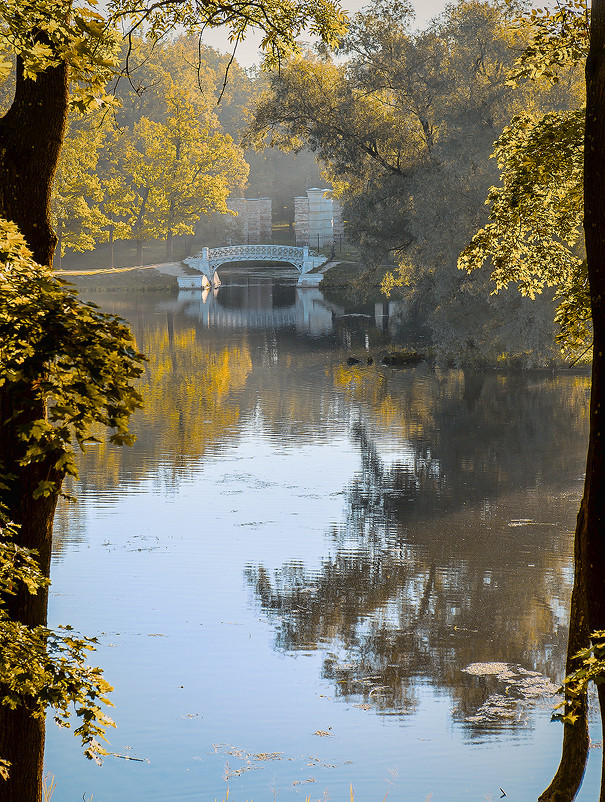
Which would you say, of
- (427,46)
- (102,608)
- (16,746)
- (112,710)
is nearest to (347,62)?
(427,46)

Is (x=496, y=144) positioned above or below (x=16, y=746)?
above

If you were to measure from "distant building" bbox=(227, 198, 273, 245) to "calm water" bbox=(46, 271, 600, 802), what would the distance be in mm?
49611

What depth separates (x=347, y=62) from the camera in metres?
31.6

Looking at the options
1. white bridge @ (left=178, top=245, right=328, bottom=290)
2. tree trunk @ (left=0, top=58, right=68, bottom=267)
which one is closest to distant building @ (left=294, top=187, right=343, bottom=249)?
white bridge @ (left=178, top=245, right=328, bottom=290)

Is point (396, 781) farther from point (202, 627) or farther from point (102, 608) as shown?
point (102, 608)

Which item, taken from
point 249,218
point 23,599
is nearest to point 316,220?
point 249,218

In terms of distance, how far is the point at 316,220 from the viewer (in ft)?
221

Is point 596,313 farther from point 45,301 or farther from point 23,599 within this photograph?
point 23,599

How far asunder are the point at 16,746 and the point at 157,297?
50.8 meters

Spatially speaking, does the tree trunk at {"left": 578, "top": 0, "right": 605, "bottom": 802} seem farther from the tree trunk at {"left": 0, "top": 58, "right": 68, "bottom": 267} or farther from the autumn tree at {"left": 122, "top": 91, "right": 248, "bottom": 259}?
the autumn tree at {"left": 122, "top": 91, "right": 248, "bottom": 259}

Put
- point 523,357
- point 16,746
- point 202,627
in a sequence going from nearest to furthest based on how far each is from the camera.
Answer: point 16,746 → point 202,627 → point 523,357

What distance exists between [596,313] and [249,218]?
69.0 meters

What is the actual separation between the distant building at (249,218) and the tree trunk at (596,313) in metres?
67.3

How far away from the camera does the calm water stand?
8969mm
